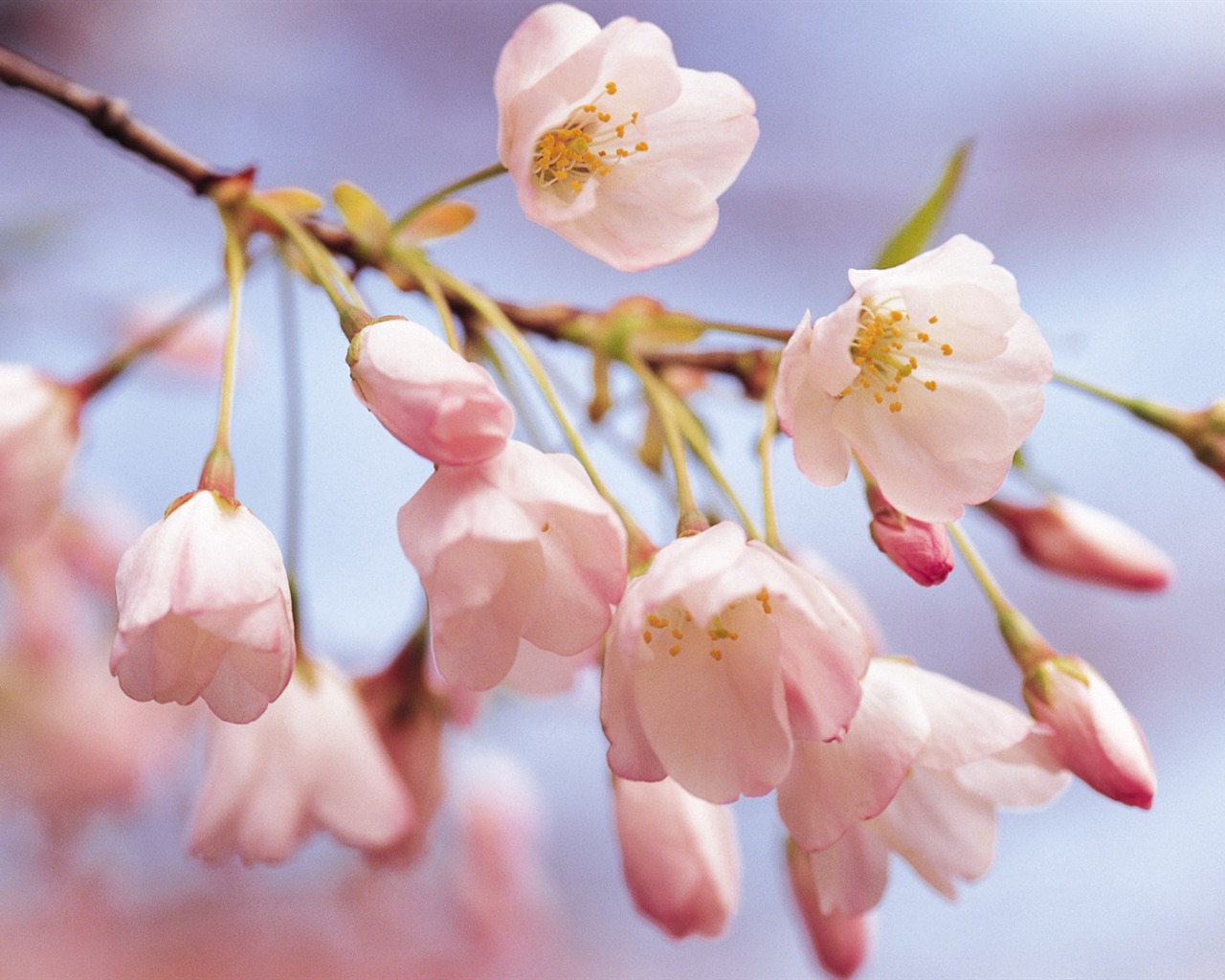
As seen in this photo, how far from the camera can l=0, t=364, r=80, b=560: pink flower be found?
418mm

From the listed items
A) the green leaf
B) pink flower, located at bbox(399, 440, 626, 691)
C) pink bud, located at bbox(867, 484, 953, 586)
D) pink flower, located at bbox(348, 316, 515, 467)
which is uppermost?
the green leaf

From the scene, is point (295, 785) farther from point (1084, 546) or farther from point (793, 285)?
point (793, 285)

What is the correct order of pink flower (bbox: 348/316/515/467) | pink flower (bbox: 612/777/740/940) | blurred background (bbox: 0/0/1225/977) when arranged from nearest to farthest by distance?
pink flower (bbox: 348/316/515/467), pink flower (bbox: 612/777/740/940), blurred background (bbox: 0/0/1225/977)

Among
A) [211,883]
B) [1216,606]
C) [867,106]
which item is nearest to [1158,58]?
[867,106]

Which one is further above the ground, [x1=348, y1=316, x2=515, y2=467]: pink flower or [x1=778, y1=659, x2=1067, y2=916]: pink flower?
[x1=348, y1=316, x2=515, y2=467]: pink flower

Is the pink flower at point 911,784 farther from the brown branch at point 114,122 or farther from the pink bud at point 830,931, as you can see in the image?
the brown branch at point 114,122

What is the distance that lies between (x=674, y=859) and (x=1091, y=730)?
17 centimetres

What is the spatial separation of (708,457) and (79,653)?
75 cm

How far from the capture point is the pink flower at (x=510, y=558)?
0.28 meters

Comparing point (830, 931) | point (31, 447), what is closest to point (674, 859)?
point (830, 931)

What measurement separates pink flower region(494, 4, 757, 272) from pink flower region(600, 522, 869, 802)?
117mm

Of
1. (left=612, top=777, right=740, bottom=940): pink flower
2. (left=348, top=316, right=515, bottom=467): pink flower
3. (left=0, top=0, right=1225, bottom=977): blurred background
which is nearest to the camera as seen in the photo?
(left=348, top=316, right=515, bottom=467): pink flower

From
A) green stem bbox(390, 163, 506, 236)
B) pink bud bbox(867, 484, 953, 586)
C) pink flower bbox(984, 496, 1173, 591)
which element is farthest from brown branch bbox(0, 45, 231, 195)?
pink flower bbox(984, 496, 1173, 591)

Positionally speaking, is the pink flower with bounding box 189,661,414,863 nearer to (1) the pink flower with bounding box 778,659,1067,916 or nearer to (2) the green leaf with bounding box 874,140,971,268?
(1) the pink flower with bounding box 778,659,1067,916
